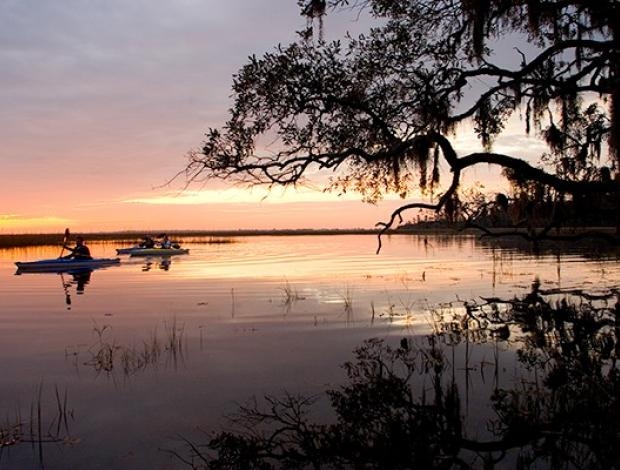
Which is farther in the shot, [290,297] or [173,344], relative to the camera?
[290,297]

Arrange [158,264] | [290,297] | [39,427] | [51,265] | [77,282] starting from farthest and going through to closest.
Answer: [158,264], [51,265], [77,282], [290,297], [39,427]

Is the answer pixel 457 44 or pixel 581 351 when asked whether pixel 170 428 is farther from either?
pixel 457 44

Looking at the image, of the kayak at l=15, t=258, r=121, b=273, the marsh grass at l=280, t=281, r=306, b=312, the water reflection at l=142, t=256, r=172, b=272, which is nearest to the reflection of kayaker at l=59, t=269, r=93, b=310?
the kayak at l=15, t=258, r=121, b=273

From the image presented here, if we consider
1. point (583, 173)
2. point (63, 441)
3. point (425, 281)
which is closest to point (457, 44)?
point (583, 173)

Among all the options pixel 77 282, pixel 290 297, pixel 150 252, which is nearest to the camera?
pixel 290 297

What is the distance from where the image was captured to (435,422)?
6.18 metres

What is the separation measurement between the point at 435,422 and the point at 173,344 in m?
6.45

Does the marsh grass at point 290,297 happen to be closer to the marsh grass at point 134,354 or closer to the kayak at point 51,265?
the marsh grass at point 134,354

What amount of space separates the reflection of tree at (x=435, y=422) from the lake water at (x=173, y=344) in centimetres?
48

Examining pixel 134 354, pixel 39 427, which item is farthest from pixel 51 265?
pixel 39 427

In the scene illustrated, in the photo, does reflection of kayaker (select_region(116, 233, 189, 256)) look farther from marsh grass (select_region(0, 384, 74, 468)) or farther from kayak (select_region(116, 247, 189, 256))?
marsh grass (select_region(0, 384, 74, 468))

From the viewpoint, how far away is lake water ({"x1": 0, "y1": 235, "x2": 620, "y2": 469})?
6.41m

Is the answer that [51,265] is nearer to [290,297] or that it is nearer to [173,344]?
[290,297]

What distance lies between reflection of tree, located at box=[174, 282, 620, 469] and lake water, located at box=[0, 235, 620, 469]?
482mm
